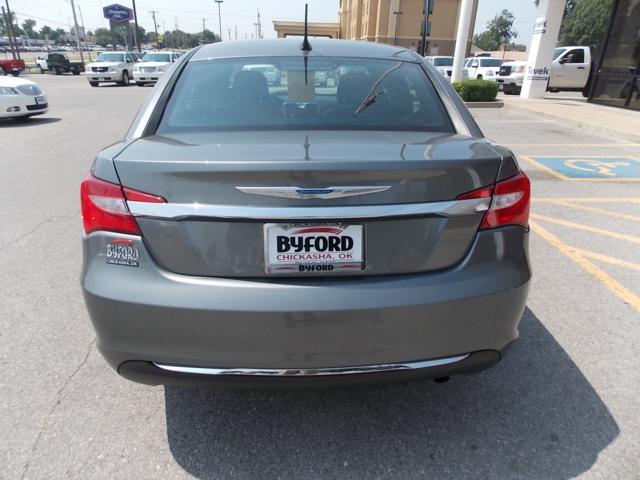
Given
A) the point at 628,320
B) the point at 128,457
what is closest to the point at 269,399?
the point at 128,457

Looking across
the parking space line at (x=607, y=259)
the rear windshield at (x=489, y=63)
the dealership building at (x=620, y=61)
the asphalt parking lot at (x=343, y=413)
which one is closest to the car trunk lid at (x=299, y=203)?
the asphalt parking lot at (x=343, y=413)

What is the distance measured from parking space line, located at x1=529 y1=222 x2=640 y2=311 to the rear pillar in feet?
50.5

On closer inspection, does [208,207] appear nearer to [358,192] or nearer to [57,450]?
[358,192]

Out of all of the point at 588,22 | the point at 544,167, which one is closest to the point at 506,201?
the point at 544,167

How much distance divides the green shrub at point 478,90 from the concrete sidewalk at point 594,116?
72 centimetres

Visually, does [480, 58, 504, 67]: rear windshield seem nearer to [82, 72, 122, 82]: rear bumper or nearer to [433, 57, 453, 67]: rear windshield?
[433, 57, 453, 67]: rear windshield

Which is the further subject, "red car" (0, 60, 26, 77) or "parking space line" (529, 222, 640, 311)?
"red car" (0, 60, 26, 77)

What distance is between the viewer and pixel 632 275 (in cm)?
388

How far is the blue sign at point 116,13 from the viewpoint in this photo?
68.1m

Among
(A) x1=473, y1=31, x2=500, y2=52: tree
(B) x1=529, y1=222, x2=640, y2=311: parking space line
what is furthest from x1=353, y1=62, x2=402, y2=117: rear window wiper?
(A) x1=473, y1=31, x2=500, y2=52: tree

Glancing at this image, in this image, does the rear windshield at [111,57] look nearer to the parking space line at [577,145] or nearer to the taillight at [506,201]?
the parking space line at [577,145]

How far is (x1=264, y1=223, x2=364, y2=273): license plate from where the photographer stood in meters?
1.72

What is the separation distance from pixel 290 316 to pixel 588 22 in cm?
8096

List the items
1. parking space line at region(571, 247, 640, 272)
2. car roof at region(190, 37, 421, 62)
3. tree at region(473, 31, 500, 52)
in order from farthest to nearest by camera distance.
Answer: tree at region(473, 31, 500, 52), parking space line at region(571, 247, 640, 272), car roof at region(190, 37, 421, 62)
